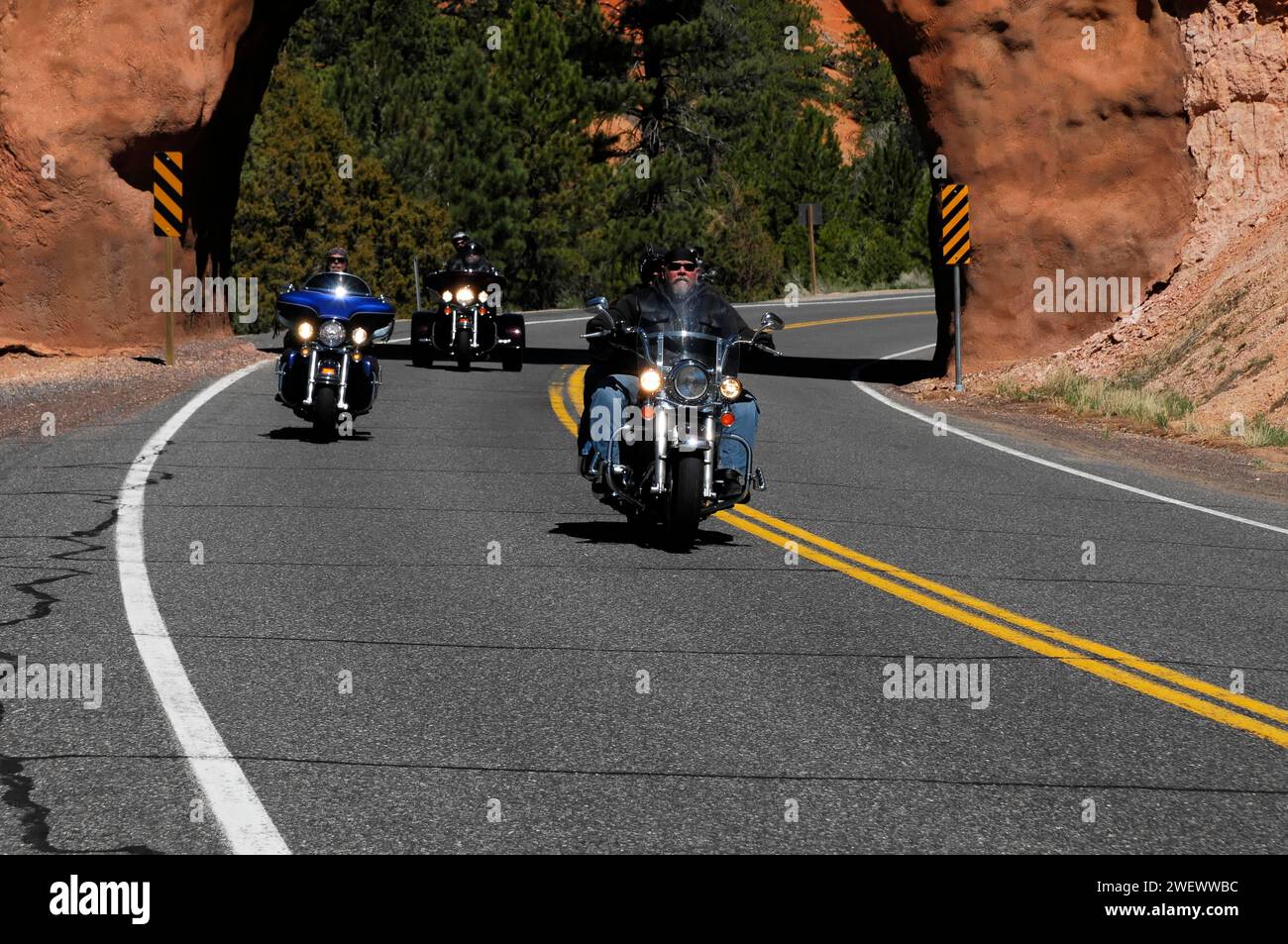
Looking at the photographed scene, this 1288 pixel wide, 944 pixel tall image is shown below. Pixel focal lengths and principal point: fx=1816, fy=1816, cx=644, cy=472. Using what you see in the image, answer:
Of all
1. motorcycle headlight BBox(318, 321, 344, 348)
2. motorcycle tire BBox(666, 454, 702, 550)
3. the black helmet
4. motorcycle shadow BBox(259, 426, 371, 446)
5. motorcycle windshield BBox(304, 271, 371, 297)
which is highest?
the black helmet

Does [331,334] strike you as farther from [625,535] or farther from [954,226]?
[954,226]

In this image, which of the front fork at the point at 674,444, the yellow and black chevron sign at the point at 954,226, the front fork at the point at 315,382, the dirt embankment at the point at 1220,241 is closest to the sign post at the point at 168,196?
the front fork at the point at 315,382

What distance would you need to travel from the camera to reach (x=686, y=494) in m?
11.2

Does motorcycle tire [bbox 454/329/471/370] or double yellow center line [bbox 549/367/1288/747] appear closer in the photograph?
double yellow center line [bbox 549/367/1288/747]

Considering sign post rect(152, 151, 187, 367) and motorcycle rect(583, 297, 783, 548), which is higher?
sign post rect(152, 151, 187, 367)

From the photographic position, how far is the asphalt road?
586 centimetres

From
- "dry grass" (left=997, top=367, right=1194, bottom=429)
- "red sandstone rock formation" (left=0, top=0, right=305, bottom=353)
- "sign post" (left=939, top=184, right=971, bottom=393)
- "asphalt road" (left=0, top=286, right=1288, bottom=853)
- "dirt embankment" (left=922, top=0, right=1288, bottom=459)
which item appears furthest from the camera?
"red sandstone rock formation" (left=0, top=0, right=305, bottom=353)

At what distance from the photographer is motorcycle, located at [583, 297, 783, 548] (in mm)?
11227

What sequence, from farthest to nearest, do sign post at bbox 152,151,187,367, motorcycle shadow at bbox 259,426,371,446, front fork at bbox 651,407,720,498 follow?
sign post at bbox 152,151,187,367 → motorcycle shadow at bbox 259,426,371,446 → front fork at bbox 651,407,720,498

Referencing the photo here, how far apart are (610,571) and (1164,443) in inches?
413

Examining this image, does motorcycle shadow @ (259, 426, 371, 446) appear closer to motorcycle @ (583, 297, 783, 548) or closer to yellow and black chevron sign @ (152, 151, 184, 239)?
motorcycle @ (583, 297, 783, 548)

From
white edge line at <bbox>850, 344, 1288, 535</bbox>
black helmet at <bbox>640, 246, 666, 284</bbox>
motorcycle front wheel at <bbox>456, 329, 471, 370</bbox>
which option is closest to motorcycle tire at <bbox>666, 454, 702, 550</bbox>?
black helmet at <bbox>640, 246, 666, 284</bbox>

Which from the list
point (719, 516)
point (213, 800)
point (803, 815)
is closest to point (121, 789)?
point (213, 800)
